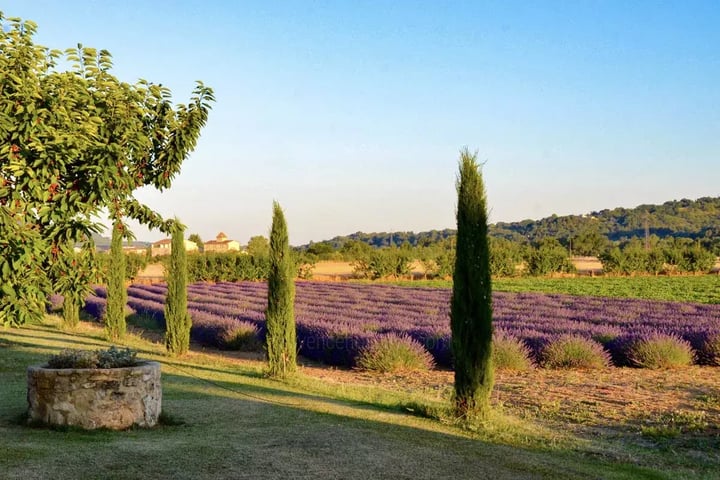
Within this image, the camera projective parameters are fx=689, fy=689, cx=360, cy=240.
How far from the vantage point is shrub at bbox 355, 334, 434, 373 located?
43.0 feet

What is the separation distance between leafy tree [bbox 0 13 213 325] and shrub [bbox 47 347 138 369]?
1.96ft

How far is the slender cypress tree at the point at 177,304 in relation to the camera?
14766 mm

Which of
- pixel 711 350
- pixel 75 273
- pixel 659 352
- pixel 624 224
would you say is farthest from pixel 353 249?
pixel 624 224

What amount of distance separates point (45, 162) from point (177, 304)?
353 inches

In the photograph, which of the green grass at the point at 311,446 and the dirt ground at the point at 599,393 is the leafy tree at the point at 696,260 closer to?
the dirt ground at the point at 599,393

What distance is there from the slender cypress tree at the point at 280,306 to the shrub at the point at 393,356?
1.82 meters

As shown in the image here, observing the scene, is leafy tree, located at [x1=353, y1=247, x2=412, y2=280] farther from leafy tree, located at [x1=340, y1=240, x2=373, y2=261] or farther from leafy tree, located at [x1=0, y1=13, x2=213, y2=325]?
leafy tree, located at [x1=0, y1=13, x2=213, y2=325]

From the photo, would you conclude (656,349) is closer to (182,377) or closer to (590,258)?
(182,377)

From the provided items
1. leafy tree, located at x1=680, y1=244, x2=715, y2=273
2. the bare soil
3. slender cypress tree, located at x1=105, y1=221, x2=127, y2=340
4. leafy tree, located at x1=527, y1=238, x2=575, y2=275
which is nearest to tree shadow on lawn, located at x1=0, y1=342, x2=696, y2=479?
the bare soil

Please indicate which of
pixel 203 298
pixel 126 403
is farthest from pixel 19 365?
pixel 203 298

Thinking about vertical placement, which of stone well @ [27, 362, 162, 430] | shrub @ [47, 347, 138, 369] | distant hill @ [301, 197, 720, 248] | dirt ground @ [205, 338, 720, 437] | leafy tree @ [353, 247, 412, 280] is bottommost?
dirt ground @ [205, 338, 720, 437]

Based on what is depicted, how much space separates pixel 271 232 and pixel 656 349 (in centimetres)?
775

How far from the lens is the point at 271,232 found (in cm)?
1230

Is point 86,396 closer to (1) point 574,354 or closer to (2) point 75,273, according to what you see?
(2) point 75,273
